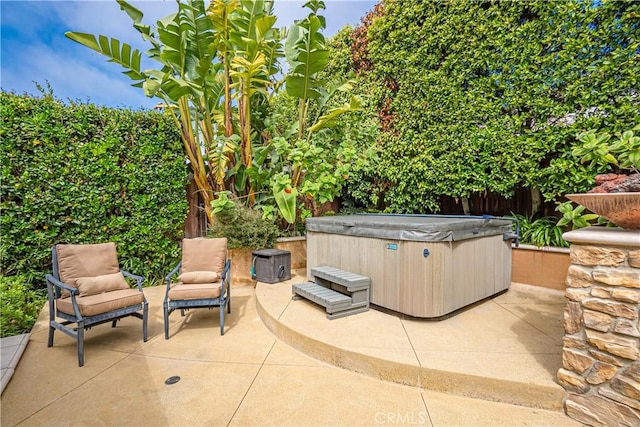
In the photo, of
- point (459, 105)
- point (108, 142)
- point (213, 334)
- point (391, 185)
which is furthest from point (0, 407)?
point (459, 105)

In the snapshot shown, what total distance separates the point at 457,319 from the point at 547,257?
2.02 meters

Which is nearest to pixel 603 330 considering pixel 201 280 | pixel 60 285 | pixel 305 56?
pixel 201 280

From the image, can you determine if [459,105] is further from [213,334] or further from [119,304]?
[119,304]

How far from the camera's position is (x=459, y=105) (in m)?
4.93

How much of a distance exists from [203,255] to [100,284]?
3.83ft

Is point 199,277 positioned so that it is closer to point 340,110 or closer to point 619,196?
point 340,110

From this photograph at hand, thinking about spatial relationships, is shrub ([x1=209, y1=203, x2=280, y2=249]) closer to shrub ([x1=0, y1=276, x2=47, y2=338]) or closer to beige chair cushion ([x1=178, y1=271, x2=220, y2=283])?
beige chair cushion ([x1=178, y1=271, x2=220, y2=283])

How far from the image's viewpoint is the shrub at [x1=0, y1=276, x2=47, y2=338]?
139 inches

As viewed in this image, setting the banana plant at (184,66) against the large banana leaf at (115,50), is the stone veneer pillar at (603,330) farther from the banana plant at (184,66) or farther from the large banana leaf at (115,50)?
the large banana leaf at (115,50)

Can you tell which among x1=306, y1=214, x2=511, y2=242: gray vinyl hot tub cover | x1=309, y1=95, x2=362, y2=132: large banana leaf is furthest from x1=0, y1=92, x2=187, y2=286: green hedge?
x1=306, y1=214, x2=511, y2=242: gray vinyl hot tub cover

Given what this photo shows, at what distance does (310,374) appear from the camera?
8.54 feet

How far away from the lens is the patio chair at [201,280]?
3473mm

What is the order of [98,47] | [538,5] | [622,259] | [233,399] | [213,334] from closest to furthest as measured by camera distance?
[622,259]
[233,399]
[213,334]
[538,5]
[98,47]

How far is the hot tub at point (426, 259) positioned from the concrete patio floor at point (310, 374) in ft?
0.78
